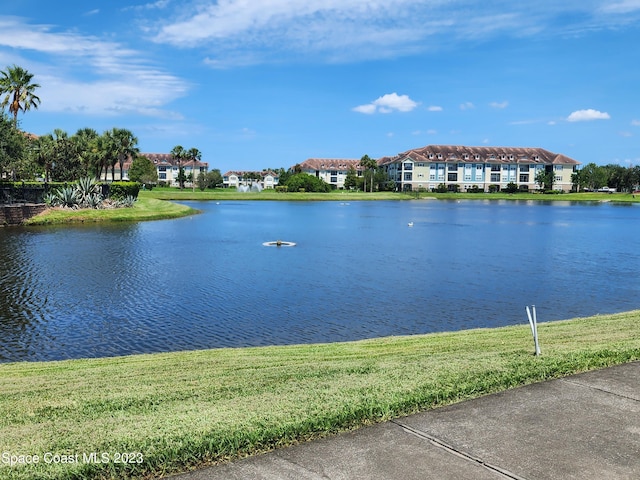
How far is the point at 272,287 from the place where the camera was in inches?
1035

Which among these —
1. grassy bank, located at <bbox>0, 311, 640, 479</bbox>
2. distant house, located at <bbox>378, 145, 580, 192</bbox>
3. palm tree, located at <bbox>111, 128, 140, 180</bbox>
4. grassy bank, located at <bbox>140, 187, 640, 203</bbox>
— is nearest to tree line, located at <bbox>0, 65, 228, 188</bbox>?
palm tree, located at <bbox>111, 128, 140, 180</bbox>

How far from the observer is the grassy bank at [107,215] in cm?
5875

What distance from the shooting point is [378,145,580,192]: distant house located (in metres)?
181

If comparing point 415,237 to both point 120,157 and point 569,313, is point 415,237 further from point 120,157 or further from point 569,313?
point 120,157

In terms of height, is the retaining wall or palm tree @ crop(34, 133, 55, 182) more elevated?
palm tree @ crop(34, 133, 55, 182)

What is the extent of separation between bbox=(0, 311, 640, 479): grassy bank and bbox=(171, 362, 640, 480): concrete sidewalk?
326mm

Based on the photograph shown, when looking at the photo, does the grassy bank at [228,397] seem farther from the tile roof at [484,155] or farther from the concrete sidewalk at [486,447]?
the tile roof at [484,155]

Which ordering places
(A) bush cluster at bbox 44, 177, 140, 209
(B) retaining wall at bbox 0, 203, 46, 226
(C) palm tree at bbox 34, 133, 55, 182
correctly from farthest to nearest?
1. (C) palm tree at bbox 34, 133, 55, 182
2. (A) bush cluster at bbox 44, 177, 140, 209
3. (B) retaining wall at bbox 0, 203, 46, 226

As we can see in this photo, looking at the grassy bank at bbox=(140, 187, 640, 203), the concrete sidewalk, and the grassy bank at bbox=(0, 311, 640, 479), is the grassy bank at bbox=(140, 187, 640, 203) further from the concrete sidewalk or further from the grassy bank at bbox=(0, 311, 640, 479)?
the concrete sidewalk

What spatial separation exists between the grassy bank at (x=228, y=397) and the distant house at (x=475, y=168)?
562 feet

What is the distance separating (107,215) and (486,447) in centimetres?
6358

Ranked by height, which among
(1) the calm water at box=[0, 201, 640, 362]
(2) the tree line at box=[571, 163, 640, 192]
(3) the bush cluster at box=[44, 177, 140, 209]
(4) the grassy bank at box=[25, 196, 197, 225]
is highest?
(2) the tree line at box=[571, 163, 640, 192]

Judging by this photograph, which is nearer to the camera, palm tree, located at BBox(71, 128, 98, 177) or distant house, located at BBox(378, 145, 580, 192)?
palm tree, located at BBox(71, 128, 98, 177)

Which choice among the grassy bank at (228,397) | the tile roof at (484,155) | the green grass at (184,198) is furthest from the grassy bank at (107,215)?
the tile roof at (484,155)
